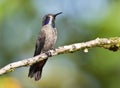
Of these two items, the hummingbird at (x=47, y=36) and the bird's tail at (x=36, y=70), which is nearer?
the bird's tail at (x=36, y=70)

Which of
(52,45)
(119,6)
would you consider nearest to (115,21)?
(119,6)

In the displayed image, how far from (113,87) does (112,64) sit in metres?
0.63

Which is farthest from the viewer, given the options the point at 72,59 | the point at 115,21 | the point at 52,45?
the point at 72,59

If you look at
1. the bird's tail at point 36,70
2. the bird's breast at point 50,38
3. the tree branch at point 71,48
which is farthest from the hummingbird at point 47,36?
the tree branch at point 71,48

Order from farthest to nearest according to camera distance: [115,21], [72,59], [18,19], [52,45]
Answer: [18,19]
[72,59]
[115,21]
[52,45]

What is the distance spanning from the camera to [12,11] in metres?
17.5

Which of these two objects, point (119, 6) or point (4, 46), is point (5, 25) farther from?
point (119, 6)

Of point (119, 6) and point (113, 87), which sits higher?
point (119, 6)

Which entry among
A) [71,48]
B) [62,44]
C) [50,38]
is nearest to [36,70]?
[50,38]

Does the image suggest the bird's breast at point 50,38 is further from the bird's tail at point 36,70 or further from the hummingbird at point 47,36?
the bird's tail at point 36,70

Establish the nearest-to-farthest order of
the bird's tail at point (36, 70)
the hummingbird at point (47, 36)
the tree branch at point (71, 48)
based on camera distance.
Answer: the tree branch at point (71, 48) → the bird's tail at point (36, 70) → the hummingbird at point (47, 36)

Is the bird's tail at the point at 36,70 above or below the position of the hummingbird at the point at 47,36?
below

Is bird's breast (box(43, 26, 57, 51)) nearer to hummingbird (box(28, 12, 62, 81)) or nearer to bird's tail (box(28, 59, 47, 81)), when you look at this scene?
hummingbird (box(28, 12, 62, 81))

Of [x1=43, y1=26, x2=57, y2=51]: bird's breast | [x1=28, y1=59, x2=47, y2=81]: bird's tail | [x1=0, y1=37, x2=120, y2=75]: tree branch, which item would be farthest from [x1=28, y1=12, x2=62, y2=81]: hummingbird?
[x1=0, y1=37, x2=120, y2=75]: tree branch
